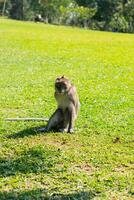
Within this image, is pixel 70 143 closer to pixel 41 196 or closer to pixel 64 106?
pixel 64 106

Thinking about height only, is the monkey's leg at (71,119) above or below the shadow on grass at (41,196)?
above

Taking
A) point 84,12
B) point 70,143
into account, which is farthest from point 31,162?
point 84,12

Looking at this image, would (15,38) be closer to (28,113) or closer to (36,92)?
(36,92)

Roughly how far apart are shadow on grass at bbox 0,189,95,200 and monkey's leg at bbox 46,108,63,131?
2647 mm

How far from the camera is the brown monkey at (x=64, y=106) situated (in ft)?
27.7

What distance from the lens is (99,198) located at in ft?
19.9

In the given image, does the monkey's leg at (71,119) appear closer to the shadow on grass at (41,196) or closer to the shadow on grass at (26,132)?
the shadow on grass at (26,132)

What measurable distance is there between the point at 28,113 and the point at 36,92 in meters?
2.77

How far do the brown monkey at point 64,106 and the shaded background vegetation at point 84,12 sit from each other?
6672 centimetres

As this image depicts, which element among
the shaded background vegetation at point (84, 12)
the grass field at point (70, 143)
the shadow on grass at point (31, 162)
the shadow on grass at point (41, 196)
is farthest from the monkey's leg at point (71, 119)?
the shaded background vegetation at point (84, 12)

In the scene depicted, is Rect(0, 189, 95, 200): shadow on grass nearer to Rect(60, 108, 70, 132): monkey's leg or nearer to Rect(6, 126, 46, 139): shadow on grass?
Rect(6, 126, 46, 139): shadow on grass

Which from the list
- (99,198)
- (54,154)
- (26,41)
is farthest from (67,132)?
(26,41)

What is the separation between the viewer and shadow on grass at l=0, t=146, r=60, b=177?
6.95 meters

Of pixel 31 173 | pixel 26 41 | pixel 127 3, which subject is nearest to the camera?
pixel 31 173
